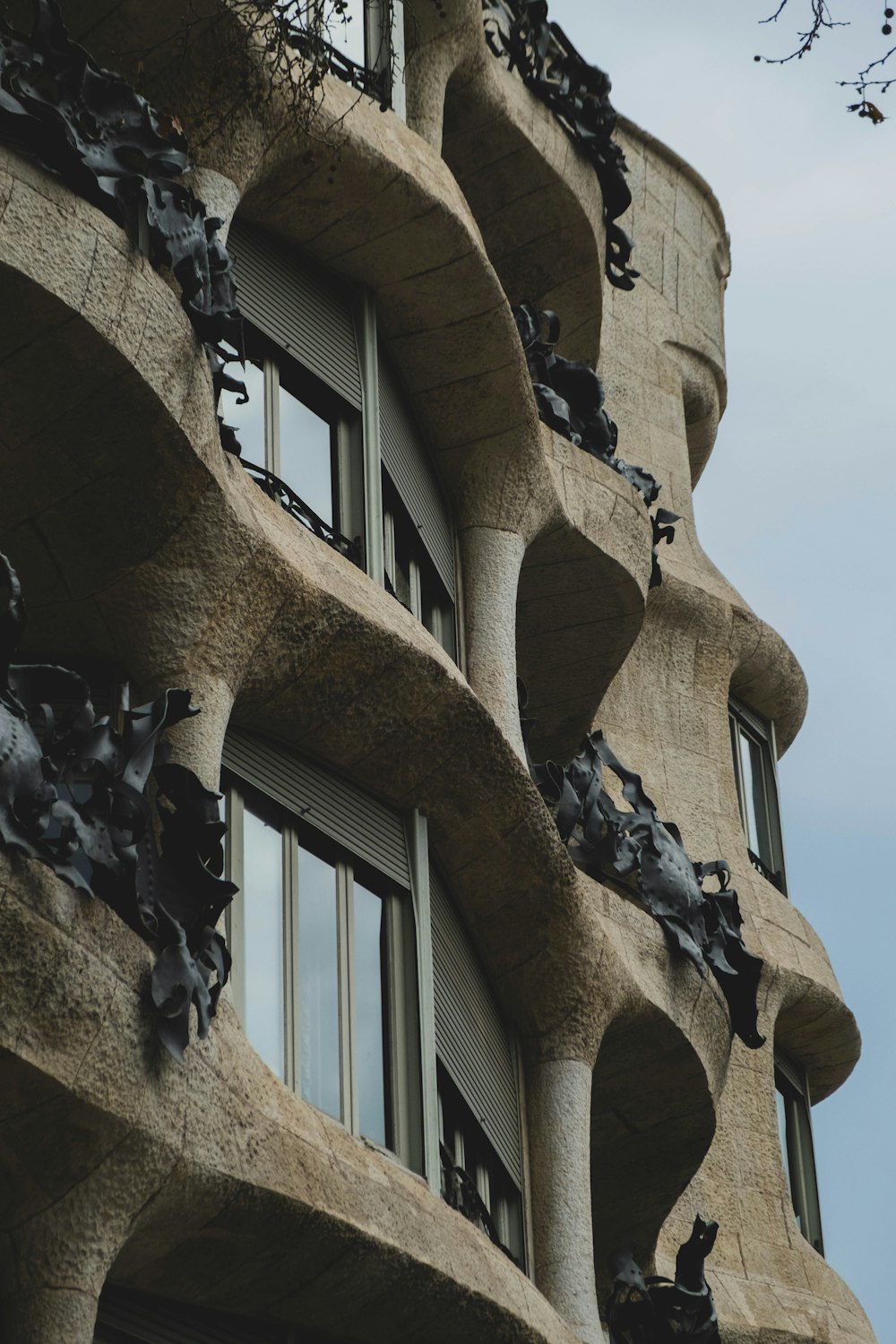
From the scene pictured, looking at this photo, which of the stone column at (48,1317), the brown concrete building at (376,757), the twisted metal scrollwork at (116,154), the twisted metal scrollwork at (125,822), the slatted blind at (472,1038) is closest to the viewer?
the twisted metal scrollwork at (125,822)

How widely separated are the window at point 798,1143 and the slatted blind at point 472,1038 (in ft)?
19.1

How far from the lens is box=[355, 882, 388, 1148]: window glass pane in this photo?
12.5 meters

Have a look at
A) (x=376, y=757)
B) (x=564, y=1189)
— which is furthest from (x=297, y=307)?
(x=564, y=1189)

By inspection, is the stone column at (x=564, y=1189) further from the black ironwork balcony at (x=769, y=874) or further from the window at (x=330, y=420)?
the black ironwork balcony at (x=769, y=874)

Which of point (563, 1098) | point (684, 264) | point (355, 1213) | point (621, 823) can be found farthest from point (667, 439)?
point (355, 1213)

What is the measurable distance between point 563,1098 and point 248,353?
5.17 metres

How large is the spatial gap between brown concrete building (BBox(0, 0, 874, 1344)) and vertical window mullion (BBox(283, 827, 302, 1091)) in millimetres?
24

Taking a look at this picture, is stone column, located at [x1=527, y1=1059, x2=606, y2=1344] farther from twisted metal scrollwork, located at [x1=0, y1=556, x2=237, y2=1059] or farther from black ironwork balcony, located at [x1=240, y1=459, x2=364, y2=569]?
twisted metal scrollwork, located at [x1=0, y1=556, x2=237, y2=1059]

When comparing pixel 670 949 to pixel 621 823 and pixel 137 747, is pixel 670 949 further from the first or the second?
pixel 137 747

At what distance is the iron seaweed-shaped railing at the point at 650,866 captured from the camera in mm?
15578

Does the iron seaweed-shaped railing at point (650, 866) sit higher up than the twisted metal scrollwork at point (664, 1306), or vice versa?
the iron seaweed-shaped railing at point (650, 866)

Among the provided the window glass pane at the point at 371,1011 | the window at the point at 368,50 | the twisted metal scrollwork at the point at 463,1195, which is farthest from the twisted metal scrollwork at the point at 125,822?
the window at the point at 368,50

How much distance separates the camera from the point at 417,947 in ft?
43.4

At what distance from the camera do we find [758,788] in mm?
22719
